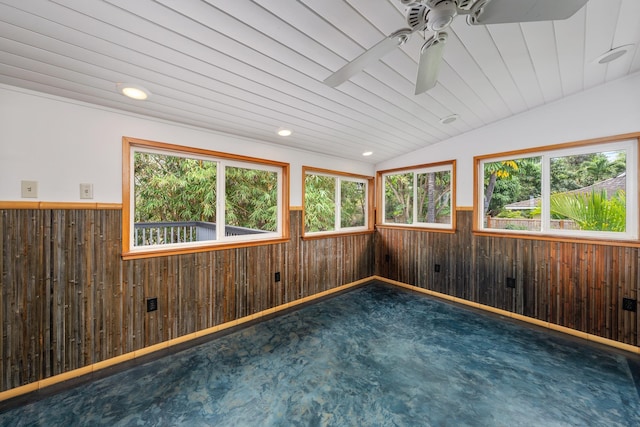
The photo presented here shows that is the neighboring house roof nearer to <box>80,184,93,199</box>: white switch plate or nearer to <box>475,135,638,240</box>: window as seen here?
<box>475,135,638,240</box>: window

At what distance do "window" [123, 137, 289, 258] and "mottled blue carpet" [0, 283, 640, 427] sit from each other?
1070 mm

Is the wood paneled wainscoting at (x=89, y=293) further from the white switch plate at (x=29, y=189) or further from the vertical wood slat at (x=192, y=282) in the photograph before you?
the white switch plate at (x=29, y=189)

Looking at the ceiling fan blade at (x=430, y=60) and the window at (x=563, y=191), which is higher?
the ceiling fan blade at (x=430, y=60)

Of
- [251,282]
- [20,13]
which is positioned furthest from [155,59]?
[251,282]

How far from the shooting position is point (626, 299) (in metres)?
2.41

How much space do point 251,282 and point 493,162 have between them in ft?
11.6

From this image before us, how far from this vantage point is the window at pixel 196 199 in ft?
7.86

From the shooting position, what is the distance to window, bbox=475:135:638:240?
8.18 feet

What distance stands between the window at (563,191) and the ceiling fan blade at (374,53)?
109 inches

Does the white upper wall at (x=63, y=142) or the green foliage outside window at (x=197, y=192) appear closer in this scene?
the white upper wall at (x=63, y=142)

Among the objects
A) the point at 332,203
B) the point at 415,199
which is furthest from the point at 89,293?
the point at 415,199

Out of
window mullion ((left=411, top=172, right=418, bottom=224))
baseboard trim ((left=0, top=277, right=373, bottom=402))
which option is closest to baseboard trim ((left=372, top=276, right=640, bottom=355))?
window mullion ((left=411, top=172, right=418, bottom=224))

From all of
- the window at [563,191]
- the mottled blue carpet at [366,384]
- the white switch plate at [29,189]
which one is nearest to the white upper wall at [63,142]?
the white switch plate at [29,189]

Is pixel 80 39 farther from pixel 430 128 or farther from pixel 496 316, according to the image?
pixel 496 316
